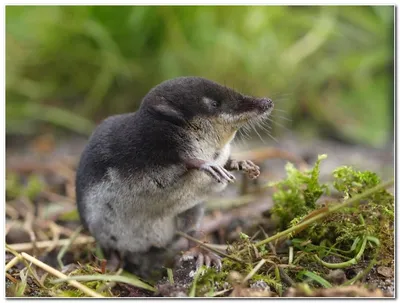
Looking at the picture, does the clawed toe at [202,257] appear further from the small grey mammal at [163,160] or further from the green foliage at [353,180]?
the green foliage at [353,180]

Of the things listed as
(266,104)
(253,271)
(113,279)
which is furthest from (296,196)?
(113,279)

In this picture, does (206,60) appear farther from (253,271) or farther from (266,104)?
(253,271)

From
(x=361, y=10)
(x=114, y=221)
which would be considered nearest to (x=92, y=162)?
(x=114, y=221)

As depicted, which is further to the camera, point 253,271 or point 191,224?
point 191,224

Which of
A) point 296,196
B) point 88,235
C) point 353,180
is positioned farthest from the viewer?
point 88,235

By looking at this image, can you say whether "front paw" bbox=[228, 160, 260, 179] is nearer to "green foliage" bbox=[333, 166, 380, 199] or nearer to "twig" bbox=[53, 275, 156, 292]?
"green foliage" bbox=[333, 166, 380, 199]

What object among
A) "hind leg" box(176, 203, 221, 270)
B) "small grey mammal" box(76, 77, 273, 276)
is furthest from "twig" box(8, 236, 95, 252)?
"hind leg" box(176, 203, 221, 270)

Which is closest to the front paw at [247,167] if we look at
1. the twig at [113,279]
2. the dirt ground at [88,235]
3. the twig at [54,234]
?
the dirt ground at [88,235]
